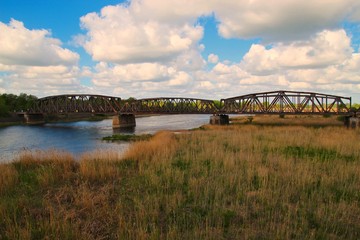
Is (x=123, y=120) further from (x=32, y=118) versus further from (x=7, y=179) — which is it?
(x=7, y=179)

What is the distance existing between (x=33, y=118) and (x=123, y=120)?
45111 millimetres

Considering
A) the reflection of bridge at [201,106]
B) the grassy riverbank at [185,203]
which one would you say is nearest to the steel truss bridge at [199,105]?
the reflection of bridge at [201,106]

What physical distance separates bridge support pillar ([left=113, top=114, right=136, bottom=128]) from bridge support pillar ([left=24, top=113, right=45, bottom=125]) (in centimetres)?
4012

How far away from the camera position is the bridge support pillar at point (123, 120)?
92081 mm

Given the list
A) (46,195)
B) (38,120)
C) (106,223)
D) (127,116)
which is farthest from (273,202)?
(38,120)

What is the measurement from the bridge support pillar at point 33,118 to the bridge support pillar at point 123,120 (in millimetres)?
40116

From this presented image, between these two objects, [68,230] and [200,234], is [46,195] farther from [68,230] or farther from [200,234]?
[200,234]

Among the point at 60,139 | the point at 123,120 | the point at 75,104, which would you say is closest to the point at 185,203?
the point at 60,139

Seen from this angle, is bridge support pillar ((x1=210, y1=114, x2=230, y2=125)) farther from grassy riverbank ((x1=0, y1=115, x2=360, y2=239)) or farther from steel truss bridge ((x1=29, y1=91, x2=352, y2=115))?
grassy riverbank ((x1=0, y1=115, x2=360, y2=239))

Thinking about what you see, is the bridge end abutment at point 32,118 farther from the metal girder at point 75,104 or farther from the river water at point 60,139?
the river water at point 60,139

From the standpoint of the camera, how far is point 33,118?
114 m

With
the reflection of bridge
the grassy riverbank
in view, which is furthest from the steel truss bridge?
the grassy riverbank

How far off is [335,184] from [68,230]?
9959 mm

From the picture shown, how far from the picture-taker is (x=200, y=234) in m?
6.77
